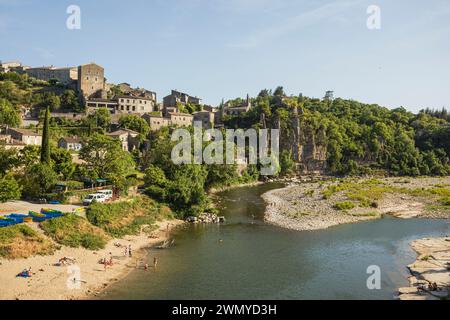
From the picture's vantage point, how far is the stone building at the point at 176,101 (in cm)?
10928

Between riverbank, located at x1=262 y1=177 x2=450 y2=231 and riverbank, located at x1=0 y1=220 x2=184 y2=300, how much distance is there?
22.3 metres

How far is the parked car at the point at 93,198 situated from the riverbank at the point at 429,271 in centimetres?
3133

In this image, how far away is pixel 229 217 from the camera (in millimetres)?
54562

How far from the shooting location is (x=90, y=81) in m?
102

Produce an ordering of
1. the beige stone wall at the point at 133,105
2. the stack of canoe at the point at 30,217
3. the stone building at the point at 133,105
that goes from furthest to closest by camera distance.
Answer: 1. the beige stone wall at the point at 133,105
2. the stone building at the point at 133,105
3. the stack of canoe at the point at 30,217

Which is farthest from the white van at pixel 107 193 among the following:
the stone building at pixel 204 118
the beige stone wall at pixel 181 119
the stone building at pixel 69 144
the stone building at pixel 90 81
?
the stone building at pixel 204 118

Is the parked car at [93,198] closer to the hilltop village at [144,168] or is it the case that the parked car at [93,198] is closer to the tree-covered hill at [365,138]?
the hilltop village at [144,168]

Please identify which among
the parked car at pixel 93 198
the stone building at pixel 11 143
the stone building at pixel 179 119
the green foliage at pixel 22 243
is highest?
the stone building at pixel 179 119

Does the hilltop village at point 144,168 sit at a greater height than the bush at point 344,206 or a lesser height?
greater

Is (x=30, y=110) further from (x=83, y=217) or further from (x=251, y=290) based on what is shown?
(x=251, y=290)

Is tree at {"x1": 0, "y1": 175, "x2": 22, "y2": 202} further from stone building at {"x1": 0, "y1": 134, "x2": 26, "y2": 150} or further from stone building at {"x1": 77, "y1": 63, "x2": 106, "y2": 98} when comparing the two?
stone building at {"x1": 77, "y1": 63, "x2": 106, "y2": 98}

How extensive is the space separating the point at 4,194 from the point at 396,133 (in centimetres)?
12429

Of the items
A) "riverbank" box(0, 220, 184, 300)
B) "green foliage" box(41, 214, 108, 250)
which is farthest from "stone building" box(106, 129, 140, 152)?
"riverbank" box(0, 220, 184, 300)
